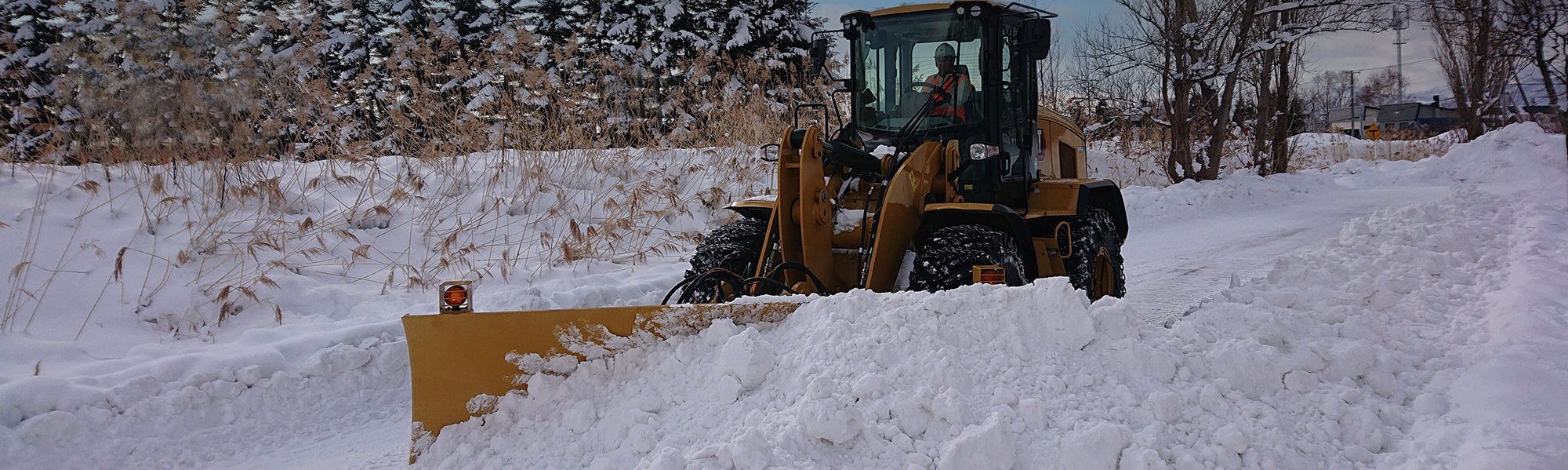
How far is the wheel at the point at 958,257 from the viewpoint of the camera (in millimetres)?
3910

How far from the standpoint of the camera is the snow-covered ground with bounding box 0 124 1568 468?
104 inches

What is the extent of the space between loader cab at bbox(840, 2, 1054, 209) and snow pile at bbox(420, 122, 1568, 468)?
1.69 metres

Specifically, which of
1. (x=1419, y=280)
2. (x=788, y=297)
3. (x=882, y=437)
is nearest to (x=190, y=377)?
(x=788, y=297)

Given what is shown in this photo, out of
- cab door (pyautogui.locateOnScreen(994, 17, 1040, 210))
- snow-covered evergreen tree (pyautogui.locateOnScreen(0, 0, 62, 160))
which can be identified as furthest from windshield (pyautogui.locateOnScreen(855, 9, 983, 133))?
snow-covered evergreen tree (pyautogui.locateOnScreen(0, 0, 62, 160))

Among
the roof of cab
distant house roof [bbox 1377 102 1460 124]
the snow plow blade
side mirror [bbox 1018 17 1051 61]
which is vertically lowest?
the snow plow blade

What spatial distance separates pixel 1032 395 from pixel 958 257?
1209 mm

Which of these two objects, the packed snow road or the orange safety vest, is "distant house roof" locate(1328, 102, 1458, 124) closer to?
the packed snow road

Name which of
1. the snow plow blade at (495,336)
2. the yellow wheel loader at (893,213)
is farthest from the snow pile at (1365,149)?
the snow plow blade at (495,336)

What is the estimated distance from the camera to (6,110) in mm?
6258

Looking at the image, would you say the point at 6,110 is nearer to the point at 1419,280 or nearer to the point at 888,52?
the point at 888,52

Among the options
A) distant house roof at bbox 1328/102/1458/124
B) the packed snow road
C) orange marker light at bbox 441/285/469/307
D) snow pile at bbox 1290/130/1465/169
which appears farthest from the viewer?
distant house roof at bbox 1328/102/1458/124

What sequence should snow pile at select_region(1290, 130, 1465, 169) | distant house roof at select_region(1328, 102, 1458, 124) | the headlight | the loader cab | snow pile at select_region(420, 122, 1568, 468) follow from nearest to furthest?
snow pile at select_region(420, 122, 1568, 468) < the headlight < the loader cab < snow pile at select_region(1290, 130, 1465, 169) < distant house roof at select_region(1328, 102, 1458, 124)

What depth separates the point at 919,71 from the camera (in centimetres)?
509

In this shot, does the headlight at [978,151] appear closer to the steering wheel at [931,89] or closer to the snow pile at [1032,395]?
the steering wheel at [931,89]
